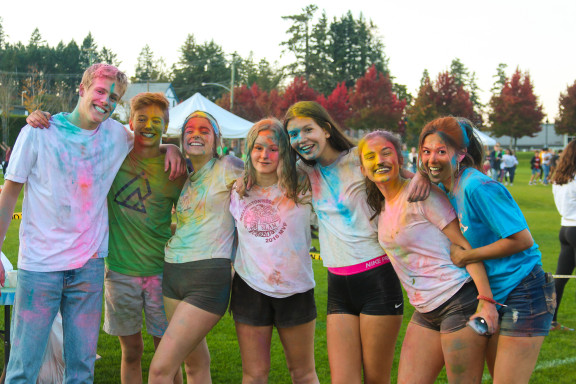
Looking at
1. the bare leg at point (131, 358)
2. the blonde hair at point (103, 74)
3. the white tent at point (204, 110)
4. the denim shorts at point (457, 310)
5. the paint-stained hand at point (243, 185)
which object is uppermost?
the white tent at point (204, 110)

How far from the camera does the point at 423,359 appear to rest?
124 inches

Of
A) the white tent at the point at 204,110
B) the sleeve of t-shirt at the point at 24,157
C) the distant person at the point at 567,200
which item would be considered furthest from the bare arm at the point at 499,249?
the white tent at the point at 204,110

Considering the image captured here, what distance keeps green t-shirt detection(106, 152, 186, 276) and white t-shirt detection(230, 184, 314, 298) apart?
2.02 ft

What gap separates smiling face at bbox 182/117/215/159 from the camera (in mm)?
3691

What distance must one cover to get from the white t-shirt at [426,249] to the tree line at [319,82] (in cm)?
3162

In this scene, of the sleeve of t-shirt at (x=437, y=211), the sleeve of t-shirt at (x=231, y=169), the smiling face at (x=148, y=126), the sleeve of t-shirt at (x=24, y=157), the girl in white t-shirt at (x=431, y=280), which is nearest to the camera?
the girl in white t-shirt at (x=431, y=280)

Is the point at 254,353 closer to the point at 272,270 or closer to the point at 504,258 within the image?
the point at 272,270

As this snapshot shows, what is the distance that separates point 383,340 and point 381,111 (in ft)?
149

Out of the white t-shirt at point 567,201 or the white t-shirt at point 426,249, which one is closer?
the white t-shirt at point 426,249

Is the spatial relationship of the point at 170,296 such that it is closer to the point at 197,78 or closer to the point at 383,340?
the point at 383,340

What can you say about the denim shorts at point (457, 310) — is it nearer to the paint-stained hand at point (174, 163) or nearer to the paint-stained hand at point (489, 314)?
the paint-stained hand at point (489, 314)

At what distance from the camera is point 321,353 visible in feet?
18.0

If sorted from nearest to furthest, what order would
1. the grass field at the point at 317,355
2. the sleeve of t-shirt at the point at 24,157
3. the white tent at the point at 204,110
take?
the sleeve of t-shirt at the point at 24,157
the grass field at the point at 317,355
the white tent at the point at 204,110

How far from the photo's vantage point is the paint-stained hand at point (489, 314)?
290 centimetres
